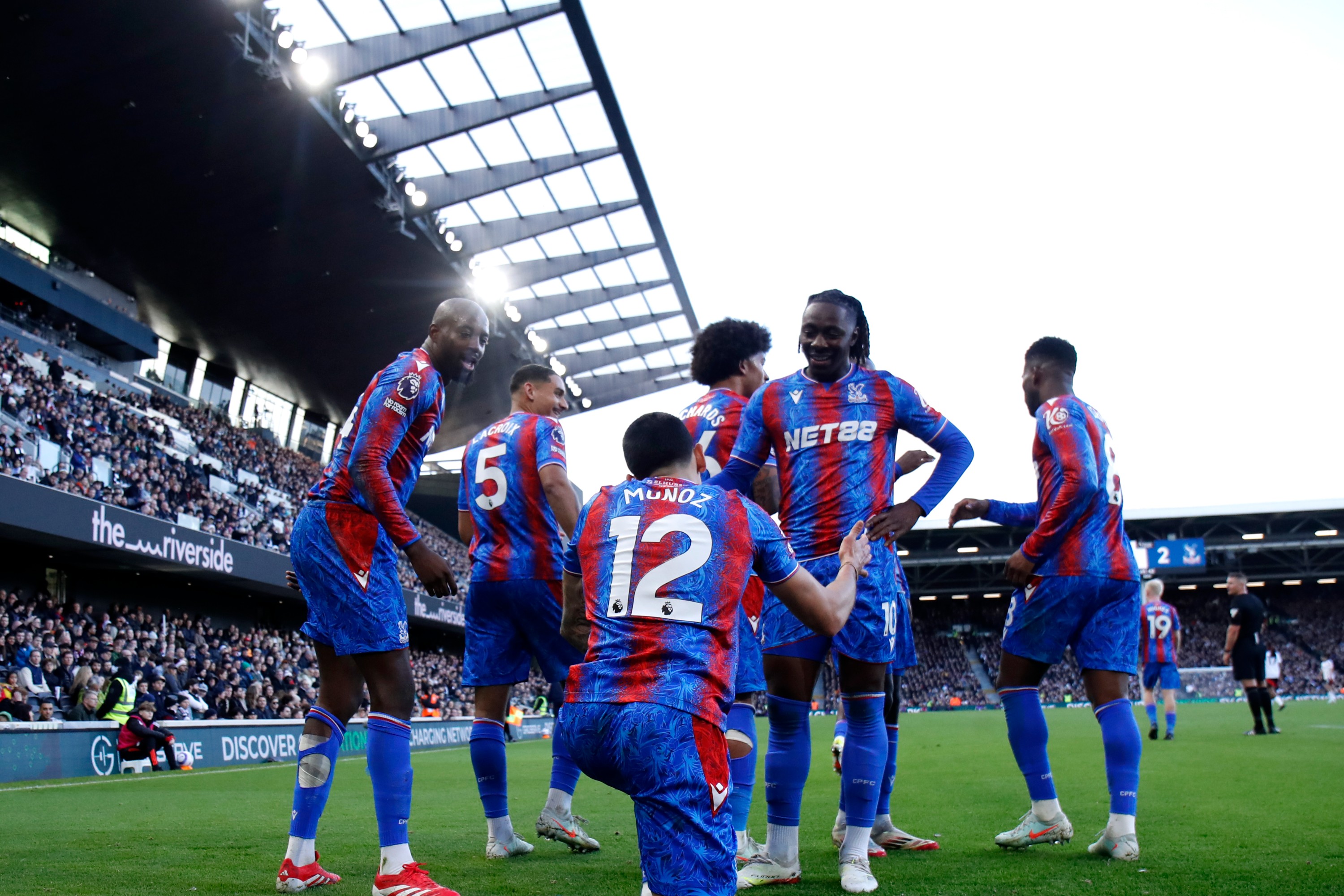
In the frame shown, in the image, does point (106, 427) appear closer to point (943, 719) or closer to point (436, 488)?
point (943, 719)

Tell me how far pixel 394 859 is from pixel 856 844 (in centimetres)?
155

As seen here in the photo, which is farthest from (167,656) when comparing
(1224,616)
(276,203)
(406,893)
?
(1224,616)

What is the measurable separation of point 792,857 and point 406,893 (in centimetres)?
134

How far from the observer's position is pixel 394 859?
3.20m

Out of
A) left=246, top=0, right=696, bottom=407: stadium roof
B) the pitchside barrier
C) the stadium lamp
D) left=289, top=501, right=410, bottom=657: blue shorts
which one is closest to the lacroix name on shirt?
left=289, top=501, right=410, bottom=657: blue shorts

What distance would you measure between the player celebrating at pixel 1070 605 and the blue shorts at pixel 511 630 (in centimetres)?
198

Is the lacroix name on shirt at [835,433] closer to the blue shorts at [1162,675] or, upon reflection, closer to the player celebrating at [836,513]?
the player celebrating at [836,513]

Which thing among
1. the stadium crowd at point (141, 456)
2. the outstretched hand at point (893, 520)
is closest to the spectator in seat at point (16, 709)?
the stadium crowd at point (141, 456)

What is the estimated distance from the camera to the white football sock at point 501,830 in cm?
432

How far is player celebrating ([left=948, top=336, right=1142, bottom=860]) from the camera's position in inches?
164

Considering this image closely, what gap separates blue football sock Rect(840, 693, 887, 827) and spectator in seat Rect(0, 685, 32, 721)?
11.6 m

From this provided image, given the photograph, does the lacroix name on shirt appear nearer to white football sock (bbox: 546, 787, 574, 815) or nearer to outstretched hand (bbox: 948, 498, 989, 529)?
outstretched hand (bbox: 948, 498, 989, 529)

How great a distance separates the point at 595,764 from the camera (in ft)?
7.77

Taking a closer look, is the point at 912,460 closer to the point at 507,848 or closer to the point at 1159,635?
the point at 507,848
